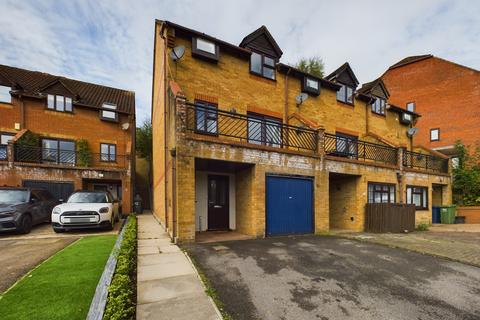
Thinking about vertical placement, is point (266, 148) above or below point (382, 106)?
below

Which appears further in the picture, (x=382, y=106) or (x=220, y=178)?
(x=382, y=106)

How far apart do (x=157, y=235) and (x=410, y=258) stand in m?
7.77

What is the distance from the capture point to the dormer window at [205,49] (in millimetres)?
9305

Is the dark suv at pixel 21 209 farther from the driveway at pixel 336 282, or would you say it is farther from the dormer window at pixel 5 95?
the dormer window at pixel 5 95

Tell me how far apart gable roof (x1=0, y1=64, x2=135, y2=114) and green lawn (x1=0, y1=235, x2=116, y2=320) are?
1547cm

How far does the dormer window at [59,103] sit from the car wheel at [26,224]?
10.3m

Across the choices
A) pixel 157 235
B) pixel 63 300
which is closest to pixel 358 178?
pixel 157 235

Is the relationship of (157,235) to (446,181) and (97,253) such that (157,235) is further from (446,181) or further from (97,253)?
(446,181)

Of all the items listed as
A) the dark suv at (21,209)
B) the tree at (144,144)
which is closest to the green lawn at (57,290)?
the dark suv at (21,209)

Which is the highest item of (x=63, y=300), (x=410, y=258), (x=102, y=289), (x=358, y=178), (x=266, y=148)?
(x=266, y=148)

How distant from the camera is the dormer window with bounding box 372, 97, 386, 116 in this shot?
614 inches

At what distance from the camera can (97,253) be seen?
20.0 ft

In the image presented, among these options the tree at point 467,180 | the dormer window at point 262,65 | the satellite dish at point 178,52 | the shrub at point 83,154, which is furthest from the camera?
the shrub at point 83,154

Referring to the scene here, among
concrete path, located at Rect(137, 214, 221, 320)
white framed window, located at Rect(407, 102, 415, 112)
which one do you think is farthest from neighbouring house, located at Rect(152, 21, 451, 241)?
white framed window, located at Rect(407, 102, 415, 112)
